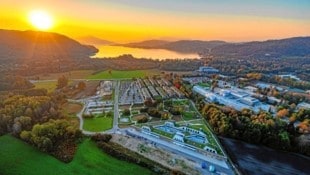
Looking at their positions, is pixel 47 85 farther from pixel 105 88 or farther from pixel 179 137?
pixel 179 137

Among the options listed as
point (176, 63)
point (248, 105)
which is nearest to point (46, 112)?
point (248, 105)

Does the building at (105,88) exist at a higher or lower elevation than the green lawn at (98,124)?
higher

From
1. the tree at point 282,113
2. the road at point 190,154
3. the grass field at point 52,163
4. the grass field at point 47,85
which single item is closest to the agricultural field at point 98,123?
the road at point 190,154

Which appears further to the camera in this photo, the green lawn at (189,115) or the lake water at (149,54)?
the lake water at (149,54)

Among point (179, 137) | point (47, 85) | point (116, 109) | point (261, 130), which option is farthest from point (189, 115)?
point (47, 85)

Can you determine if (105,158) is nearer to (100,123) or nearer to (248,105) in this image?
(100,123)

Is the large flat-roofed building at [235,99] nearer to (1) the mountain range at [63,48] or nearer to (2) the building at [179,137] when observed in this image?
(2) the building at [179,137]
